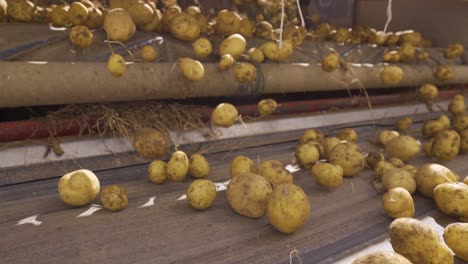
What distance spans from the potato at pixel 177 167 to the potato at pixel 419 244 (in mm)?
1081

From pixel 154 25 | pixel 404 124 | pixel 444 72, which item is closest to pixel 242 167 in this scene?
pixel 154 25

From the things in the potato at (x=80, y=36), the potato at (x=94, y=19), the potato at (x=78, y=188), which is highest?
the potato at (x=94, y=19)

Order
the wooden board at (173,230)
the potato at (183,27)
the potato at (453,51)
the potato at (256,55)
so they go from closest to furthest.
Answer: the wooden board at (173,230) < the potato at (183,27) < the potato at (256,55) < the potato at (453,51)

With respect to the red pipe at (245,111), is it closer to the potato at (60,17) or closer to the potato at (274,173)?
the potato at (60,17)

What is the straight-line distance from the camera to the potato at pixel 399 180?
1848 mm

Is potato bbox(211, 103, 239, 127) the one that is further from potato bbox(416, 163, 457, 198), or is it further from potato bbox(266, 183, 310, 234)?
potato bbox(416, 163, 457, 198)

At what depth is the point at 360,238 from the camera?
148cm

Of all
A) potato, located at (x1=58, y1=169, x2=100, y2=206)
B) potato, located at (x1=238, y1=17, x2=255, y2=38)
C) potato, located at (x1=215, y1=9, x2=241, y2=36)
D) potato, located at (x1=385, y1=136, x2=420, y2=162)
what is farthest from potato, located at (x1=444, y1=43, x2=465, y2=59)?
potato, located at (x1=58, y1=169, x2=100, y2=206)

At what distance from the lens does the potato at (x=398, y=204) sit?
5.18 ft

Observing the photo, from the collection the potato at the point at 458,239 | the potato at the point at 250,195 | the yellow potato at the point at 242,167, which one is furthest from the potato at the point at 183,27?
the potato at the point at 458,239

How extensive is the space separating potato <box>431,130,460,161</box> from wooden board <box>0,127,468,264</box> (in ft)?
2.17

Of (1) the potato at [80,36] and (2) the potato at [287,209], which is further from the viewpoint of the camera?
(1) the potato at [80,36]

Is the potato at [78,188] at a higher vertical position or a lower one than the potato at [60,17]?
lower

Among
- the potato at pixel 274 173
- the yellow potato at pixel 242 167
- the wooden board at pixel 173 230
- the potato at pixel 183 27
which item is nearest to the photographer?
the wooden board at pixel 173 230
